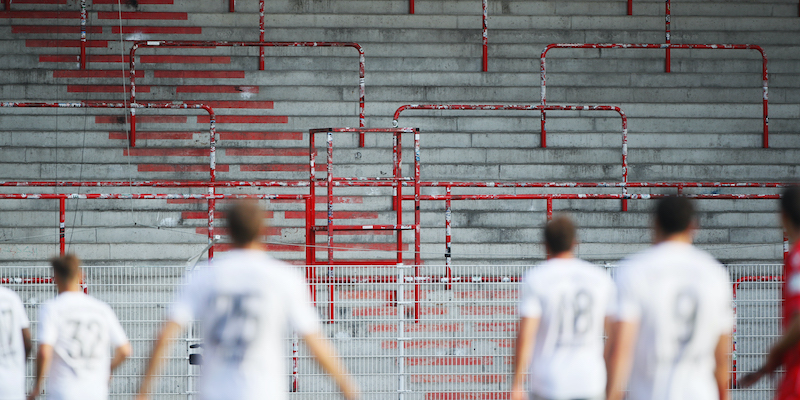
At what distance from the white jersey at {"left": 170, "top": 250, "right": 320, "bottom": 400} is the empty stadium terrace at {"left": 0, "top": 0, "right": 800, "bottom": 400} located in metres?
3.73

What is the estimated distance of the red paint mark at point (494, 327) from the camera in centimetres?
610

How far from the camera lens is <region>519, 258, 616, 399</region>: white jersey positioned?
3605mm

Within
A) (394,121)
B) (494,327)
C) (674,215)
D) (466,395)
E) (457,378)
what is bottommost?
(466,395)

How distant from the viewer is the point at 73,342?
4008 millimetres

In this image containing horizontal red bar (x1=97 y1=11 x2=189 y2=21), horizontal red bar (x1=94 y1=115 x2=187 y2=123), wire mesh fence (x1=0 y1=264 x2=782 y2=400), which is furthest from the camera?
horizontal red bar (x1=97 y1=11 x2=189 y2=21)

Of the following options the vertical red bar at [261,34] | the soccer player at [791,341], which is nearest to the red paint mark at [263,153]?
the vertical red bar at [261,34]

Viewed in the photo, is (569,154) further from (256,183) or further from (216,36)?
(216,36)

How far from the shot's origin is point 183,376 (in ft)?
19.9

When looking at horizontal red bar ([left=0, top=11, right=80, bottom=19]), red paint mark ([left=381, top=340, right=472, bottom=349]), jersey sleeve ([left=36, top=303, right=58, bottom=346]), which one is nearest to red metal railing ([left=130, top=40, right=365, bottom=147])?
horizontal red bar ([left=0, top=11, right=80, bottom=19])

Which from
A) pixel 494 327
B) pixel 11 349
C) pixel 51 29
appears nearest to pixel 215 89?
pixel 51 29

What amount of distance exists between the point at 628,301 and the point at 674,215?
377 mm

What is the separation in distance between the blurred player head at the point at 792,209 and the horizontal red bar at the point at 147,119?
24.2ft

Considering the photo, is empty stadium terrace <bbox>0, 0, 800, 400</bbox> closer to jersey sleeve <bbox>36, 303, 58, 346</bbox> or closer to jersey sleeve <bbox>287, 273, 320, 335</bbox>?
jersey sleeve <bbox>36, 303, 58, 346</bbox>

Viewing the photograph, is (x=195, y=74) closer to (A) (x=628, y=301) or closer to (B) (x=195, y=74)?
(B) (x=195, y=74)
